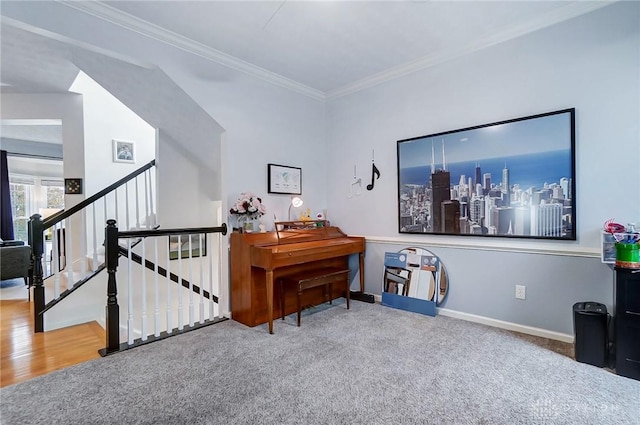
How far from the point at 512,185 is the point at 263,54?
102 inches

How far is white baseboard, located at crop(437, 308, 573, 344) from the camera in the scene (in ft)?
8.13

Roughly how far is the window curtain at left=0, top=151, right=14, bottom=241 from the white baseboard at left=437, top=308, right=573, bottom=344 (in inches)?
314

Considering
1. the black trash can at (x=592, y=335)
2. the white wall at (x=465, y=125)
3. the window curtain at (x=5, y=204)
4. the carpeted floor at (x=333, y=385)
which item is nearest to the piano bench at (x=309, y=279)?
the carpeted floor at (x=333, y=385)

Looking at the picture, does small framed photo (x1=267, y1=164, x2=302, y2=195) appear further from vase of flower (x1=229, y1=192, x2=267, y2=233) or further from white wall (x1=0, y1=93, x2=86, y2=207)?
white wall (x1=0, y1=93, x2=86, y2=207)

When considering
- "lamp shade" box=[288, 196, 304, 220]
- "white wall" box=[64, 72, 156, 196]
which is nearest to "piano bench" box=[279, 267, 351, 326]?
"lamp shade" box=[288, 196, 304, 220]

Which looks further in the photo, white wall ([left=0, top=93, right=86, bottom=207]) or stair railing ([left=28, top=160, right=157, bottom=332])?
white wall ([left=0, top=93, right=86, bottom=207])

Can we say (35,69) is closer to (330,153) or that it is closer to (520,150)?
(330,153)

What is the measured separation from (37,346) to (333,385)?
2.63 metres

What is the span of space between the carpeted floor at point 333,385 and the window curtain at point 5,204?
19.8 feet

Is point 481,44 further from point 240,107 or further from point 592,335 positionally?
point 592,335

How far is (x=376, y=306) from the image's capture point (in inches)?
134

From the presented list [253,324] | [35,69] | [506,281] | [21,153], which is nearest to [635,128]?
[506,281]

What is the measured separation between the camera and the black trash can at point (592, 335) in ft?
6.81

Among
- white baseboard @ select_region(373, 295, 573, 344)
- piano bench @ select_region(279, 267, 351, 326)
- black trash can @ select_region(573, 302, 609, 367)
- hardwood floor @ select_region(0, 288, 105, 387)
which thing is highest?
piano bench @ select_region(279, 267, 351, 326)
